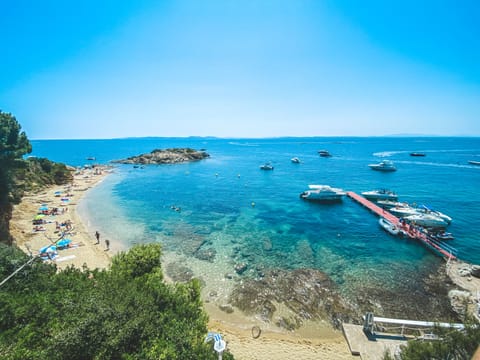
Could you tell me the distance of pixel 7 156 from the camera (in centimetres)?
2245

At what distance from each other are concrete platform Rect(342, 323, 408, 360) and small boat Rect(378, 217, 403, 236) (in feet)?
61.9

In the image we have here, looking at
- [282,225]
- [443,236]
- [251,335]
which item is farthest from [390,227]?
[251,335]

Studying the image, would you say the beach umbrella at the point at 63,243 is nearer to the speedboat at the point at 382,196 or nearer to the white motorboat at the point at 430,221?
the white motorboat at the point at 430,221

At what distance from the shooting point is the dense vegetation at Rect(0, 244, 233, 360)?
6984 mm

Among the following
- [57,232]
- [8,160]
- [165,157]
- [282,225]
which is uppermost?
[8,160]

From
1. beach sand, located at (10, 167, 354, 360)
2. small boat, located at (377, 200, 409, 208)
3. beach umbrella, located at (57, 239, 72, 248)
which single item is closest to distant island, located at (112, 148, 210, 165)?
beach sand, located at (10, 167, 354, 360)

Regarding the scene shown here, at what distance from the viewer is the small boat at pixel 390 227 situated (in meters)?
27.4

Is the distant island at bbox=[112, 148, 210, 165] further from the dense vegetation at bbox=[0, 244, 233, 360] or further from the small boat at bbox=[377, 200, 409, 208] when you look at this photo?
the dense vegetation at bbox=[0, 244, 233, 360]

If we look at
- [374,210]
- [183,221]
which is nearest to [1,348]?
[183,221]

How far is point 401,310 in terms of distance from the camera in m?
15.6

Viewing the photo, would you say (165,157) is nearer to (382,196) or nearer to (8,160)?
(8,160)

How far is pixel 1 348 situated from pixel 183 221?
83.9 ft

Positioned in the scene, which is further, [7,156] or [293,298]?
[7,156]

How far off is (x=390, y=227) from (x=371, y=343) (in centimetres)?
2092
